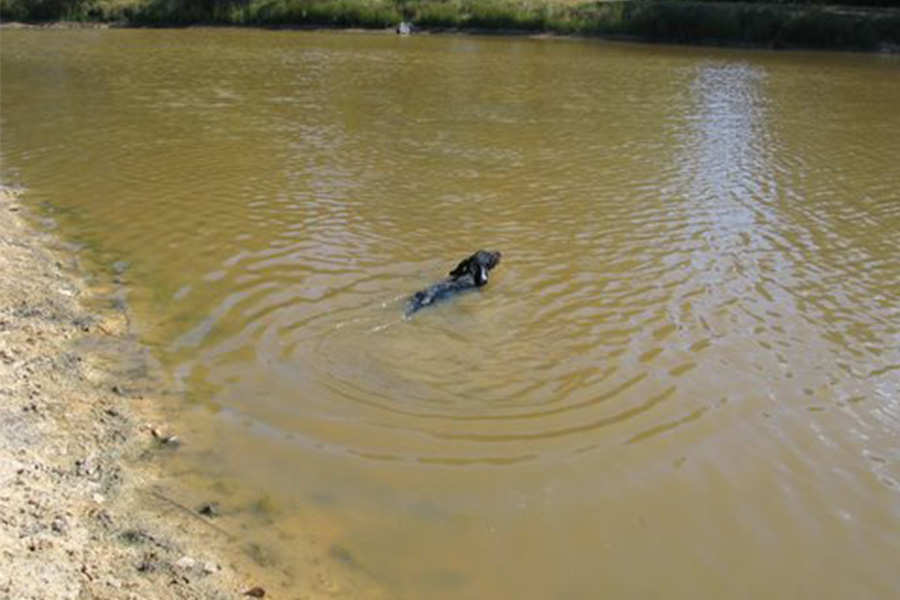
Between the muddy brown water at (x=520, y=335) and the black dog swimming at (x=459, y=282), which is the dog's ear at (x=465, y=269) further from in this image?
the muddy brown water at (x=520, y=335)

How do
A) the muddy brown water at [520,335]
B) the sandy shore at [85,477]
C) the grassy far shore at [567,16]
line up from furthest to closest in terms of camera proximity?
the grassy far shore at [567,16], the muddy brown water at [520,335], the sandy shore at [85,477]

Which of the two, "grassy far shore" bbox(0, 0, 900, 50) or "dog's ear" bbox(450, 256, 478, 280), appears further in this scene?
"grassy far shore" bbox(0, 0, 900, 50)

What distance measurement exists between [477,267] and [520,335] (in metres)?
1.20

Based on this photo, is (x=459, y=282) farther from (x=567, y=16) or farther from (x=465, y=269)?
(x=567, y=16)

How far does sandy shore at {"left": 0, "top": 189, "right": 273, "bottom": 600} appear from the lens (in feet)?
15.3

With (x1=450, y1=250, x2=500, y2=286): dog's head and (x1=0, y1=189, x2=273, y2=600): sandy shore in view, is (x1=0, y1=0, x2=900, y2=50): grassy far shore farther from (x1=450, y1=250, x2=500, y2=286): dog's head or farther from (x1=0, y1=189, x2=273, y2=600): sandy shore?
(x1=0, y1=189, x2=273, y2=600): sandy shore

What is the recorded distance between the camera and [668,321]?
8.68 meters

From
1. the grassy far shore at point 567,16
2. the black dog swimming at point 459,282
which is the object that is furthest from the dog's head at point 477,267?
the grassy far shore at point 567,16

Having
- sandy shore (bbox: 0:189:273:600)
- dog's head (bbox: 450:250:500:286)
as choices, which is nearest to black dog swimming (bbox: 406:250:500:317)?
dog's head (bbox: 450:250:500:286)

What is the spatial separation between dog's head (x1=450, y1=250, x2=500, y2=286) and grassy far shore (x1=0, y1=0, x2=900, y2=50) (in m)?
31.1

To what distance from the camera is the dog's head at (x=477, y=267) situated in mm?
9148

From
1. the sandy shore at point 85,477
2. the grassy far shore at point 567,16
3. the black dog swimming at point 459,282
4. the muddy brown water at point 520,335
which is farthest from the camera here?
the grassy far shore at point 567,16

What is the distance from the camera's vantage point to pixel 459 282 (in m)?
9.09

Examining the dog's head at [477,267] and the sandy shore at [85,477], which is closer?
the sandy shore at [85,477]
